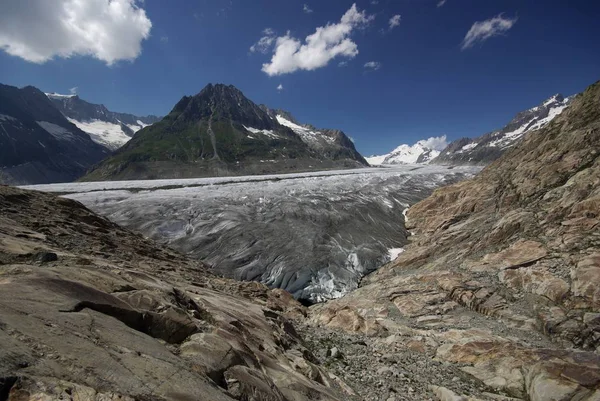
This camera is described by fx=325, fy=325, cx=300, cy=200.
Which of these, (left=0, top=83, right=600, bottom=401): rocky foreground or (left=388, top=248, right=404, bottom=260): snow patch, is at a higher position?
(left=388, top=248, right=404, bottom=260): snow patch

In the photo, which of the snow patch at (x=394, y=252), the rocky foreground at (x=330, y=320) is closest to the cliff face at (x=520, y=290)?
the rocky foreground at (x=330, y=320)

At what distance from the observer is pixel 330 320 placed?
892 inches

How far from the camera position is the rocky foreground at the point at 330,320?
Answer: 6.86 meters

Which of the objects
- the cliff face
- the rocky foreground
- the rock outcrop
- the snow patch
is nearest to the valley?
the snow patch

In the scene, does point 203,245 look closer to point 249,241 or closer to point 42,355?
point 249,241

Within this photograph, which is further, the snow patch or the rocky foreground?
the snow patch

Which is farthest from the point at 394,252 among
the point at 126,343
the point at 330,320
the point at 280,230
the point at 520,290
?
the point at 126,343

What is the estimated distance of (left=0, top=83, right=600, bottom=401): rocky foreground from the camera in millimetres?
6863

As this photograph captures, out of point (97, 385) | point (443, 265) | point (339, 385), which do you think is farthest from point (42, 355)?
point (443, 265)

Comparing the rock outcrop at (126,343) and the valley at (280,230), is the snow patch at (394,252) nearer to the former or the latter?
the valley at (280,230)

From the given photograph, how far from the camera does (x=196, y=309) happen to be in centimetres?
1270

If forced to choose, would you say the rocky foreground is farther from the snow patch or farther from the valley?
the valley

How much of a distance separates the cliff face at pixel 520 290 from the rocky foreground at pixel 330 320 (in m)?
0.10

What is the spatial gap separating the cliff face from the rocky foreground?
100 mm
